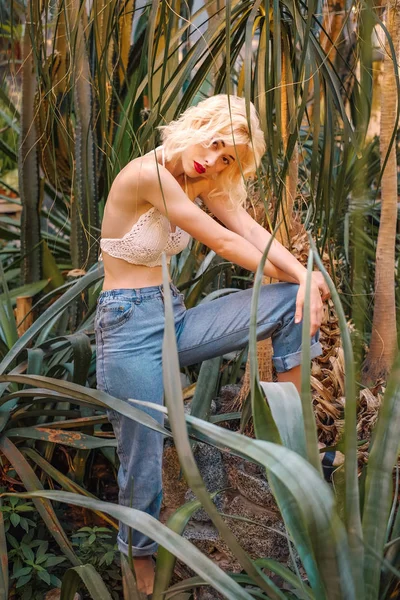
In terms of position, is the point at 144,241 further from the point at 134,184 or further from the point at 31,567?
the point at 31,567

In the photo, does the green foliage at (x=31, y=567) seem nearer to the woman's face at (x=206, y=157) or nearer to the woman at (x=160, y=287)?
the woman at (x=160, y=287)

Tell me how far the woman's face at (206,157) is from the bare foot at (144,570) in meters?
0.90

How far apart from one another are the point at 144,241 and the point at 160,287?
115 mm

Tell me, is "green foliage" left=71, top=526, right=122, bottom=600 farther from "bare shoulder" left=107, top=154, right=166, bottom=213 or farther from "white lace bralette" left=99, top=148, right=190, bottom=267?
"bare shoulder" left=107, top=154, right=166, bottom=213

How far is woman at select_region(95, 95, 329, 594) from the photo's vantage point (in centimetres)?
165

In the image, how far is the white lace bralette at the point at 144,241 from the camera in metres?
1.72

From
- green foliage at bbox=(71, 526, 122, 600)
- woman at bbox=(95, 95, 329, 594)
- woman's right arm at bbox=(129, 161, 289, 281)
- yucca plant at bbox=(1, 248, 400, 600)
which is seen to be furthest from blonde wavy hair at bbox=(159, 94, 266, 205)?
green foliage at bbox=(71, 526, 122, 600)

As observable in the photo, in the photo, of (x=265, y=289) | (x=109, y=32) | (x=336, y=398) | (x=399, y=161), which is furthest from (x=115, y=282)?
(x=399, y=161)

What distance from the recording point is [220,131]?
167 cm

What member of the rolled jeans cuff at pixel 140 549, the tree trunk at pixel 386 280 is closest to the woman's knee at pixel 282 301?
the tree trunk at pixel 386 280

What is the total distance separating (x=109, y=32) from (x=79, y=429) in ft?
4.15

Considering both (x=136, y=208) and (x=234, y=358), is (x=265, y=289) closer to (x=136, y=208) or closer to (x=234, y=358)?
(x=136, y=208)

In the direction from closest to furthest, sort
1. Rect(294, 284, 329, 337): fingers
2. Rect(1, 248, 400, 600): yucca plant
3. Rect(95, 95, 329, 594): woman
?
Rect(1, 248, 400, 600): yucca plant
Rect(294, 284, 329, 337): fingers
Rect(95, 95, 329, 594): woman

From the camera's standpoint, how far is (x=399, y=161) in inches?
127
